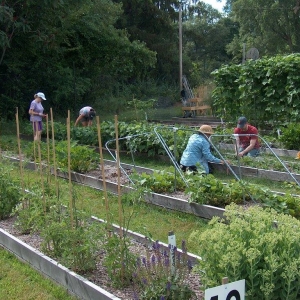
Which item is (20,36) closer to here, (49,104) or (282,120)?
(49,104)

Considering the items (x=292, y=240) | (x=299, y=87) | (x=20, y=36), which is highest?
(x=20, y=36)

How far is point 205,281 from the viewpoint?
12.1 feet

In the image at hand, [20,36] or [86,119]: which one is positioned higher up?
[20,36]

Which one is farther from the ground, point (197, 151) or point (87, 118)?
point (87, 118)

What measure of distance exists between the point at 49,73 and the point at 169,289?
20.0 m

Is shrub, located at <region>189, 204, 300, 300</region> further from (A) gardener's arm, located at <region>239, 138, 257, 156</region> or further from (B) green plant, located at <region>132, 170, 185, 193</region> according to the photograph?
(A) gardener's arm, located at <region>239, 138, 257, 156</region>

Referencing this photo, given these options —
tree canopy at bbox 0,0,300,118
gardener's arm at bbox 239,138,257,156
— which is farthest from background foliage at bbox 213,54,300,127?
tree canopy at bbox 0,0,300,118

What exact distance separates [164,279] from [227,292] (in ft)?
3.52

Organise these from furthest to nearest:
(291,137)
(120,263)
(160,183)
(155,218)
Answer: (291,137), (160,183), (155,218), (120,263)

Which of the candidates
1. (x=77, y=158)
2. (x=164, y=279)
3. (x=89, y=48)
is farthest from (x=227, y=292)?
(x=89, y=48)

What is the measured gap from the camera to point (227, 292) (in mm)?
2947

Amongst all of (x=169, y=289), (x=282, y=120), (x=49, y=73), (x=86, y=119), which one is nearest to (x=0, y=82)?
(x=49, y=73)

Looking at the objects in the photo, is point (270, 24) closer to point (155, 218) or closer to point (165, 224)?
point (155, 218)

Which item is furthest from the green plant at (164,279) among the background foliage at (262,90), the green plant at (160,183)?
the background foliage at (262,90)
